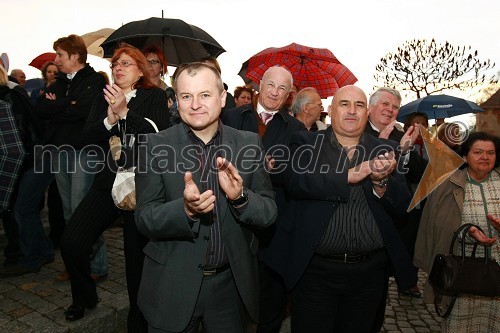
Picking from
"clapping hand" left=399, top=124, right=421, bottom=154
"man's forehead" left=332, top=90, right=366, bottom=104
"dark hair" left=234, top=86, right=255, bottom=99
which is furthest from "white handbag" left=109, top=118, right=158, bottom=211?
"dark hair" left=234, top=86, right=255, bottom=99

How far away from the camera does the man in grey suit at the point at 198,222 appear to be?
2.22 metres

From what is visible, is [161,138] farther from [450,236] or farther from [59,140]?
[450,236]

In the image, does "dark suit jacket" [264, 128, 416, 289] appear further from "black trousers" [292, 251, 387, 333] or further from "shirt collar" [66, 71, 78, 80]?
"shirt collar" [66, 71, 78, 80]

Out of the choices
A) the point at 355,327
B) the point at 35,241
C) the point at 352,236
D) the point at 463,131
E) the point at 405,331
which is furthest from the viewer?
the point at 35,241

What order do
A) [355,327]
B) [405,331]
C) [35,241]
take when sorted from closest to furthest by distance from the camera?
[355,327], [405,331], [35,241]

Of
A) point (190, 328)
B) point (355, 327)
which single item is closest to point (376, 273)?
point (355, 327)

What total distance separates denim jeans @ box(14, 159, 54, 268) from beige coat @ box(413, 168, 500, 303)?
4331 millimetres

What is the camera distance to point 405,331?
14.7 ft

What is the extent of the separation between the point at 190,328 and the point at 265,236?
3.46 feet

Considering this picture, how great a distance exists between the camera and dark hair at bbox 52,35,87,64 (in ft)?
14.0

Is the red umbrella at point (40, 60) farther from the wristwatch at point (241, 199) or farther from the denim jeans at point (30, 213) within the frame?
the wristwatch at point (241, 199)

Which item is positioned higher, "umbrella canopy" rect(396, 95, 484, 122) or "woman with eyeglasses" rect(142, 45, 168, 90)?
"umbrella canopy" rect(396, 95, 484, 122)

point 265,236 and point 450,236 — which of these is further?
point 450,236

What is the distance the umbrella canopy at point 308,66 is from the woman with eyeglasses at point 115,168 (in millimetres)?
2538
